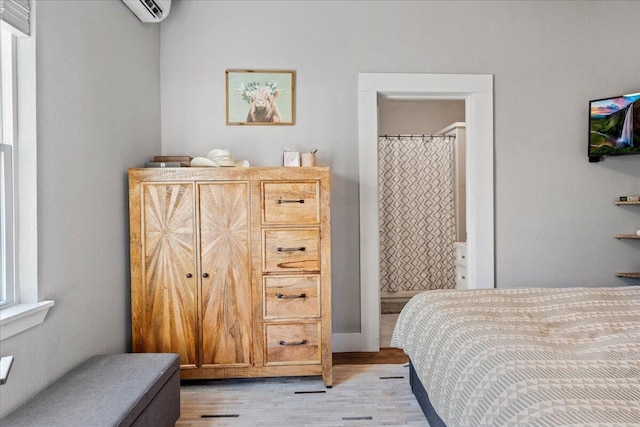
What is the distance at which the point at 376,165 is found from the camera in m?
3.04

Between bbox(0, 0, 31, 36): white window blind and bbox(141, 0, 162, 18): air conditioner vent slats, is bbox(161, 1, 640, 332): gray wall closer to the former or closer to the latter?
bbox(141, 0, 162, 18): air conditioner vent slats

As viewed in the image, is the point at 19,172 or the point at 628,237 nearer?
the point at 19,172

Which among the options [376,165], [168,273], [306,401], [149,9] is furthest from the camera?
[376,165]

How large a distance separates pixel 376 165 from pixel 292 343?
4.83 ft

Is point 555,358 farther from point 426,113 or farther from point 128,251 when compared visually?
point 426,113

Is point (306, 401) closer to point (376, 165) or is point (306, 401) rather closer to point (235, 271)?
point (235, 271)

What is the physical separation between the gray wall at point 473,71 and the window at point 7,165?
1398mm

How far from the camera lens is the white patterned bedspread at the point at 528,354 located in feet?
3.46

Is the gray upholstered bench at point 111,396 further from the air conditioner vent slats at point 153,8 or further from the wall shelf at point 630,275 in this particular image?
the wall shelf at point 630,275

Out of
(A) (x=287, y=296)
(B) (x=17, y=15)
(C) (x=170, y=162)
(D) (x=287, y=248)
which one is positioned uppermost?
(B) (x=17, y=15)

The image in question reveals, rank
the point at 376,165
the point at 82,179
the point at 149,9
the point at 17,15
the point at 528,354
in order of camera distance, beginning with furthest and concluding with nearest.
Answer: the point at 376,165 < the point at 149,9 < the point at 82,179 < the point at 17,15 < the point at 528,354

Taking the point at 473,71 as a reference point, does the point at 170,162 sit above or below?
below

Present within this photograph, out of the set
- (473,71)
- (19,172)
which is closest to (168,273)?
(19,172)

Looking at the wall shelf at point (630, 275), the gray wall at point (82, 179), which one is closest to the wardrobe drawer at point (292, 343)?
the gray wall at point (82, 179)
